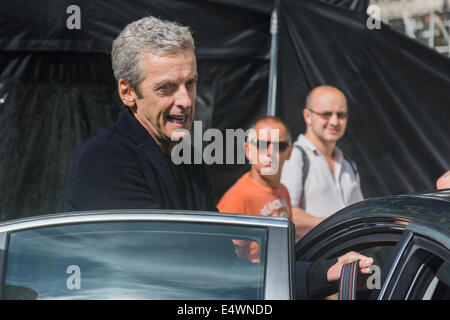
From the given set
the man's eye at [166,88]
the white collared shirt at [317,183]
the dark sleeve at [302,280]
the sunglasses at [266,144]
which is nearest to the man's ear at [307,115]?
the white collared shirt at [317,183]

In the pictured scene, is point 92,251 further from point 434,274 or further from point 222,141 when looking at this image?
point 222,141

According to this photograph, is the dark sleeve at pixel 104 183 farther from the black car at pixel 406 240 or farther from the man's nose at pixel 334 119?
the man's nose at pixel 334 119

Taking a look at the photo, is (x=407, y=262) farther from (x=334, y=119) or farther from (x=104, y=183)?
(x=334, y=119)

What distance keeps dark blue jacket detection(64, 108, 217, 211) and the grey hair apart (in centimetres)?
16

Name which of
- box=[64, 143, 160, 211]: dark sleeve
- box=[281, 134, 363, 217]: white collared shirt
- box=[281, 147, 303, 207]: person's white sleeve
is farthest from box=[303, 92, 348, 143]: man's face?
box=[64, 143, 160, 211]: dark sleeve

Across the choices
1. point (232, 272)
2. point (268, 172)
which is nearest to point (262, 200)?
point (268, 172)

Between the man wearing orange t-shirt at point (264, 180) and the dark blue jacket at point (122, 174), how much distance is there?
5.26ft

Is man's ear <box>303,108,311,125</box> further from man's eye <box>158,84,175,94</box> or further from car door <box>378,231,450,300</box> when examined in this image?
car door <box>378,231,450,300</box>

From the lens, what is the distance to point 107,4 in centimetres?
440

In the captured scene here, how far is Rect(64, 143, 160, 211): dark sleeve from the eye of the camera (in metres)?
2.09

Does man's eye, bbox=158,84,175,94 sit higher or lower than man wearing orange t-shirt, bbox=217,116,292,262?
lower

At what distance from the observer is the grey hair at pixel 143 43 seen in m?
2.20

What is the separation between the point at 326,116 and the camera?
454 cm

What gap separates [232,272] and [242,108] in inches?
128
